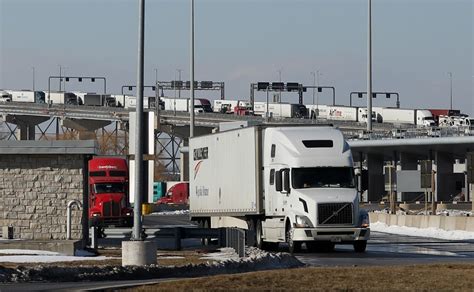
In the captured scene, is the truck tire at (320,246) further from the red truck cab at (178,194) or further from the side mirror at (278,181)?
the red truck cab at (178,194)

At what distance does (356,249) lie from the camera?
132 ft

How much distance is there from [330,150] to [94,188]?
28.4 m

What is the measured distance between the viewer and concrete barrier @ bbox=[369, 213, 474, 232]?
2174 inches

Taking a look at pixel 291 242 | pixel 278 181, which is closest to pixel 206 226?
pixel 291 242

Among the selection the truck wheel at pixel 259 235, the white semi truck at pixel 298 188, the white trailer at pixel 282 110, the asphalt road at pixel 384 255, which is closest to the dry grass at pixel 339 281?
the asphalt road at pixel 384 255

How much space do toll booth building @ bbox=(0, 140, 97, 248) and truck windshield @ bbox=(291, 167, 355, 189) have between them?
684cm

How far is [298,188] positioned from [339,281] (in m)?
13.8

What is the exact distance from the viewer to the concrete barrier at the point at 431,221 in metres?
55.2

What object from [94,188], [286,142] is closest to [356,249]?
[286,142]

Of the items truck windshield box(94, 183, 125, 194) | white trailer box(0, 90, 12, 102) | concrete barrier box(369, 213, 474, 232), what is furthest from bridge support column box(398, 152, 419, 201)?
white trailer box(0, 90, 12, 102)

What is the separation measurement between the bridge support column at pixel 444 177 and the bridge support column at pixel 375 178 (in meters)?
7.42

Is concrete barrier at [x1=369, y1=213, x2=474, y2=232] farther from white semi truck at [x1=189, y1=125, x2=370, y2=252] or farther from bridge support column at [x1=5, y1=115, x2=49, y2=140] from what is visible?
bridge support column at [x1=5, y1=115, x2=49, y2=140]

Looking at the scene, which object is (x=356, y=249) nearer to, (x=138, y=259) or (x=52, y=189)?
(x=52, y=189)

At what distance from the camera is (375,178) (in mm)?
131000
